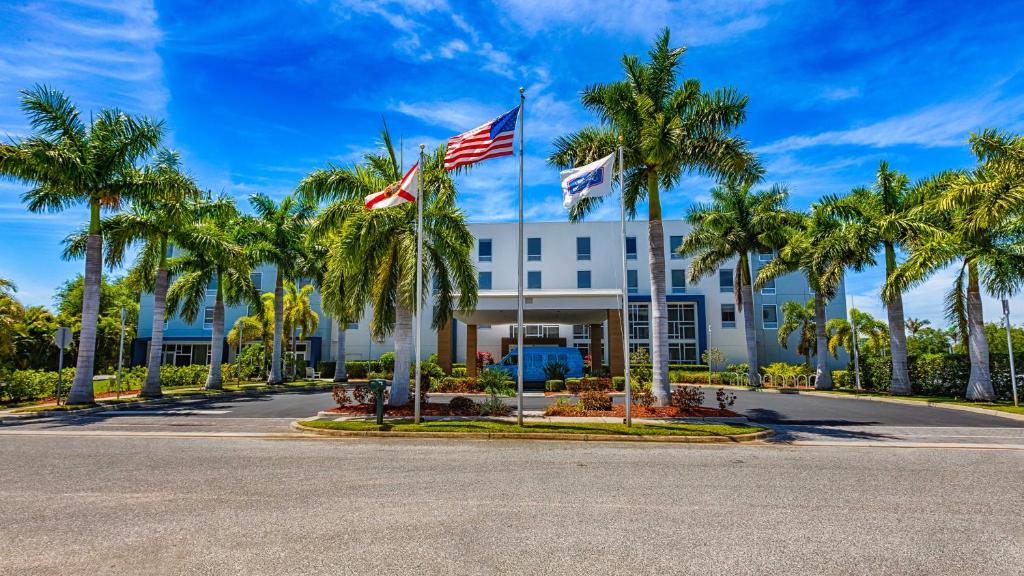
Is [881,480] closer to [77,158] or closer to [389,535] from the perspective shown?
[389,535]

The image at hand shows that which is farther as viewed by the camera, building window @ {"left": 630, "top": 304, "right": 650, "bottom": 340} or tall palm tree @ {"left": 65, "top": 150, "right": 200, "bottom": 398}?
building window @ {"left": 630, "top": 304, "right": 650, "bottom": 340}

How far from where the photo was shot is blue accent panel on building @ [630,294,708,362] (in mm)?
42781

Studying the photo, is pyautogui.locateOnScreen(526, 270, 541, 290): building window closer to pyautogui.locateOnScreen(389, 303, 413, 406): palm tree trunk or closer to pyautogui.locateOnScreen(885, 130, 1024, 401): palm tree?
pyautogui.locateOnScreen(885, 130, 1024, 401): palm tree

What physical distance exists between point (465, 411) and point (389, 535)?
1038cm

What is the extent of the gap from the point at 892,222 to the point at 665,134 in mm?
14831

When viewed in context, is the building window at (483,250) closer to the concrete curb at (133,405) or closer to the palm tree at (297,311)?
the palm tree at (297,311)

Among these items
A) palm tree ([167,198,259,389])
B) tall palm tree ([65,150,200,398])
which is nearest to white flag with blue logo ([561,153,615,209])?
tall palm tree ([65,150,200,398])

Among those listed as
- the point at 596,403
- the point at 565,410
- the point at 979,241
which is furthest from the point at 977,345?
the point at 565,410

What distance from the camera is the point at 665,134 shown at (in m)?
15.6

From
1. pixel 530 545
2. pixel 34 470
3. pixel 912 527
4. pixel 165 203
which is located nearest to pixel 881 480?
pixel 912 527

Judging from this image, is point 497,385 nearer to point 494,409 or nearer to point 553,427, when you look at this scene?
point 494,409

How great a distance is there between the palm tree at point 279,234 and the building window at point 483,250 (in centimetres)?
1645

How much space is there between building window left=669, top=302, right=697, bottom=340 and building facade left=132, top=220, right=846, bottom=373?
8 centimetres

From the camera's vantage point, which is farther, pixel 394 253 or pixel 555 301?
pixel 555 301
